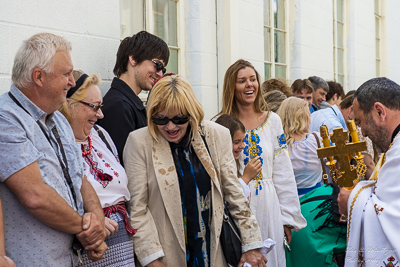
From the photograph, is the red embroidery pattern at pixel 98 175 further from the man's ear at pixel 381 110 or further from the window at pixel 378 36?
the window at pixel 378 36

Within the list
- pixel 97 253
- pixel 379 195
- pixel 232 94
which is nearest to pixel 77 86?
pixel 97 253

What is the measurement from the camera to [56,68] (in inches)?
102

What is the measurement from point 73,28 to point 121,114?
37.9 inches

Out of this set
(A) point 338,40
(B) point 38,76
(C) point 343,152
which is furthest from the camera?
(A) point 338,40

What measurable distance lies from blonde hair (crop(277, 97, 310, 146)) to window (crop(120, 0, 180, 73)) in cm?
138

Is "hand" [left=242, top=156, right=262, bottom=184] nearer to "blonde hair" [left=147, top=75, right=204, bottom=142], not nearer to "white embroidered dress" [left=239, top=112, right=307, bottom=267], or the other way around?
"white embroidered dress" [left=239, top=112, right=307, bottom=267]

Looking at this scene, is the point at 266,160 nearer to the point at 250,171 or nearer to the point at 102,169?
the point at 250,171

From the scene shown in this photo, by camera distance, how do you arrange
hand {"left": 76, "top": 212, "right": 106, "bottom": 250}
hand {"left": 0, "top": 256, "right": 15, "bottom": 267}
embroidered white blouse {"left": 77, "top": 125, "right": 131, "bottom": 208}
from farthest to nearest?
1. embroidered white blouse {"left": 77, "top": 125, "right": 131, "bottom": 208}
2. hand {"left": 76, "top": 212, "right": 106, "bottom": 250}
3. hand {"left": 0, "top": 256, "right": 15, "bottom": 267}

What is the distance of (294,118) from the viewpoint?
17.1 ft

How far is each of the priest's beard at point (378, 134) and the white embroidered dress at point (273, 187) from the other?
114 centimetres

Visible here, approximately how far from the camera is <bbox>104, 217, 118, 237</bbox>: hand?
9.34 feet

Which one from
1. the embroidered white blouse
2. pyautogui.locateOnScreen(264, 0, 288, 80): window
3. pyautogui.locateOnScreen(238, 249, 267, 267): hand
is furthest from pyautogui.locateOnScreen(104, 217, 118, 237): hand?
pyautogui.locateOnScreen(264, 0, 288, 80): window

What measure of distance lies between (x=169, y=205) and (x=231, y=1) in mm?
4034

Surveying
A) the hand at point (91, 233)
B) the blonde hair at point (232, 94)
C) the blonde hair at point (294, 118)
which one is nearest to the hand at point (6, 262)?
the hand at point (91, 233)
